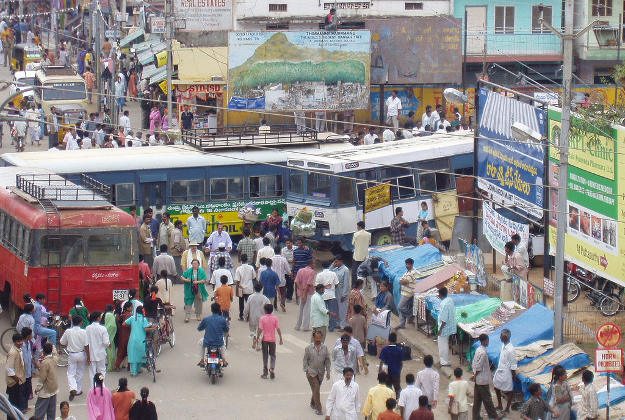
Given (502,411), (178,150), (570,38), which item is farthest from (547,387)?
(178,150)

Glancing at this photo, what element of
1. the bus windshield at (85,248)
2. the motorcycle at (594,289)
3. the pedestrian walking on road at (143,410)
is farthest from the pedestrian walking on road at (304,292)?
the pedestrian walking on road at (143,410)

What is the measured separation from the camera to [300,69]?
39250 millimetres

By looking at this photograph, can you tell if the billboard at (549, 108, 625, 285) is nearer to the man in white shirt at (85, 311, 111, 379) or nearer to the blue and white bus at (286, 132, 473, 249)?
the blue and white bus at (286, 132, 473, 249)

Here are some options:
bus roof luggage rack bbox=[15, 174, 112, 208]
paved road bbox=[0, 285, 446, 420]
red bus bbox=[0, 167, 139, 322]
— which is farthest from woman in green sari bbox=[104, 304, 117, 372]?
bus roof luggage rack bbox=[15, 174, 112, 208]

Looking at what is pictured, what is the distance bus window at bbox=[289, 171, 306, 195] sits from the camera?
28359 mm

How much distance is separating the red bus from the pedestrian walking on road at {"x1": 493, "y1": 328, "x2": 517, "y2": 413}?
6854mm

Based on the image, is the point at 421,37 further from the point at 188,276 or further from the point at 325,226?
the point at 188,276

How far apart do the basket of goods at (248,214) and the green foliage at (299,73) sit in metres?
10.1

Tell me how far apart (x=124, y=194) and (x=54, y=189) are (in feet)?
20.1

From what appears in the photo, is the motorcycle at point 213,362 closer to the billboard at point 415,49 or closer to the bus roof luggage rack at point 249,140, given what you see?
the bus roof luggage rack at point 249,140

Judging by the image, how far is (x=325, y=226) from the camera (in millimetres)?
27656

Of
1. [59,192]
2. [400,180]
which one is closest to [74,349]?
[59,192]

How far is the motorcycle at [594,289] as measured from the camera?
22750 millimetres

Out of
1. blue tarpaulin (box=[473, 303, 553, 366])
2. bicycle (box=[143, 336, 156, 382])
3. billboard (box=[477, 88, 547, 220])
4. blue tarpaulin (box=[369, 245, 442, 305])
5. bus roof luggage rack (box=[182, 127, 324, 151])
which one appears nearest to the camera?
blue tarpaulin (box=[473, 303, 553, 366])
